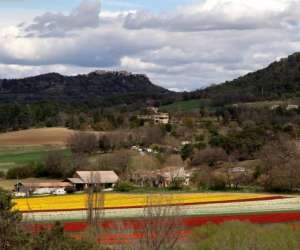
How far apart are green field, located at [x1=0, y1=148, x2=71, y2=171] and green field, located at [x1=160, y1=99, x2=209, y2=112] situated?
65340 millimetres

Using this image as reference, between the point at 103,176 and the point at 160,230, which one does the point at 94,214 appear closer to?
the point at 160,230

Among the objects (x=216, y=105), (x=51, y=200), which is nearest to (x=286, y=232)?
(x=51, y=200)

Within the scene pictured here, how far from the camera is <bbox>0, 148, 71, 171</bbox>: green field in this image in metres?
102

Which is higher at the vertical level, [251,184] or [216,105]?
[216,105]

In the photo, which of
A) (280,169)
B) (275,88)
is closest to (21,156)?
(280,169)

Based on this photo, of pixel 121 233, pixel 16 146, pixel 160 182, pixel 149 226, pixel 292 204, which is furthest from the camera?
pixel 16 146

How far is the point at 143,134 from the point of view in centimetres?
12775

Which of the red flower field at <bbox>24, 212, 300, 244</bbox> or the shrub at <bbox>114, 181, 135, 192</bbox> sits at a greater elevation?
the shrub at <bbox>114, 181, 135, 192</bbox>

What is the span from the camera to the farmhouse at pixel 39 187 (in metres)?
80.6

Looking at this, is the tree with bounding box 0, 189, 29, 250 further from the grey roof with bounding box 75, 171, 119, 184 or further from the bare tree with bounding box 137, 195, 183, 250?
the grey roof with bounding box 75, 171, 119, 184

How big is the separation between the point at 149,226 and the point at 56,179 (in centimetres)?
6056

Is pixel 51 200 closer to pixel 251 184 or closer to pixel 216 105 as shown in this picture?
pixel 251 184

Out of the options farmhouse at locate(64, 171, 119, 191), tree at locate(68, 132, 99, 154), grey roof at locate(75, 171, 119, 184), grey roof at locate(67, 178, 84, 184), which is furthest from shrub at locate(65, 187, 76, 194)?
tree at locate(68, 132, 99, 154)

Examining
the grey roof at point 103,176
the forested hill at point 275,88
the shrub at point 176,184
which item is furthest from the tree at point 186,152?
the forested hill at point 275,88
